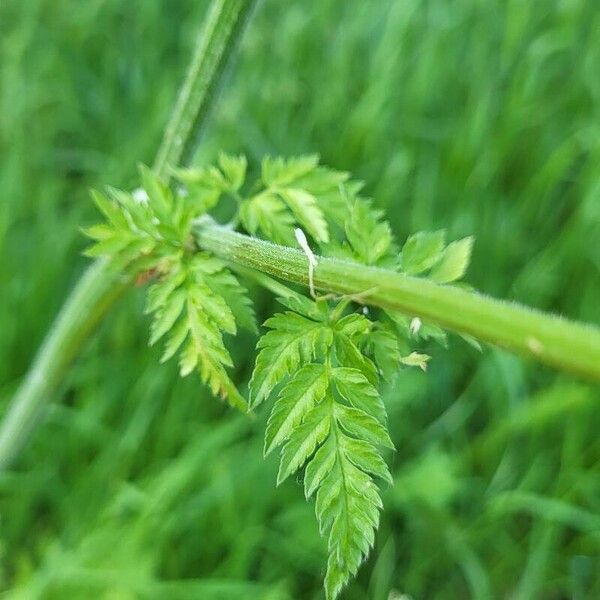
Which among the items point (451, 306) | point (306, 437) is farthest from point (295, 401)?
point (451, 306)

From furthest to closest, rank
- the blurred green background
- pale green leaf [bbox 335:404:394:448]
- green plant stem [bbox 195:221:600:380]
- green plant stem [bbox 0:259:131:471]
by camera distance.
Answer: the blurred green background → green plant stem [bbox 0:259:131:471] → pale green leaf [bbox 335:404:394:448] → green plant stem [bbox 195:221:600:380]

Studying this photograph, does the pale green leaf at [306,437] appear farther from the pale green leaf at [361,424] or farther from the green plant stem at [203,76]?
the green plant stem at [203,76]

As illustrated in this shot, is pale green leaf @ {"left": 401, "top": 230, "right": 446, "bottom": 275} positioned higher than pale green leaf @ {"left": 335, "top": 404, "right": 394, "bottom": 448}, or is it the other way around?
pale green leaf @ {"left": 401, "top": 230, "right": 446, "bottom": 275}

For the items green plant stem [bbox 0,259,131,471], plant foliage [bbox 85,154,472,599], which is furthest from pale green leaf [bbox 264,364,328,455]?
green plant stem [bbox 0,259,131,471]

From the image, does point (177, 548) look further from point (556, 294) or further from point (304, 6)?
point (304, 6)

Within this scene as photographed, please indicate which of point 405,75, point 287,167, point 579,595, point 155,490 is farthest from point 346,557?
point 405,75

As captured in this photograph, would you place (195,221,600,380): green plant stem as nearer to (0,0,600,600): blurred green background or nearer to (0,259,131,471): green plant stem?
(0,259,131,471): green plant stem

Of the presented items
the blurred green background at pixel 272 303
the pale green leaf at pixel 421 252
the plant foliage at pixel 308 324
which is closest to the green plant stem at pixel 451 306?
the plant foliage at pixel 308 324

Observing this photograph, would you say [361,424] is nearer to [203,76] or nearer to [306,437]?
[306,437]
